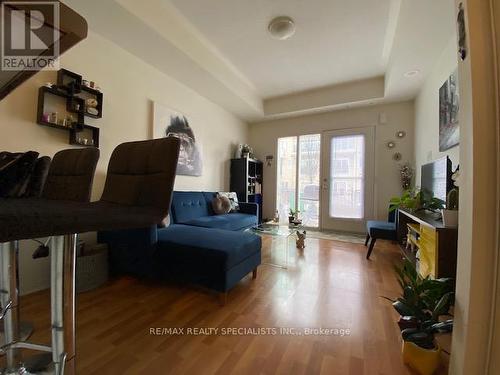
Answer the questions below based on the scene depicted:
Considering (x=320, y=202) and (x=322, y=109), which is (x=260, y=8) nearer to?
(x=322, y=109)

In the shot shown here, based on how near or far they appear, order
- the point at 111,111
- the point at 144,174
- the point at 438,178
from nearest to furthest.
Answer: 1. the point at 144,174
2. the point at 438,178
3. the point at 111,111

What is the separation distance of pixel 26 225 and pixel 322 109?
4.27 m

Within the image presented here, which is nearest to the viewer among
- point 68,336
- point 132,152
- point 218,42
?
point 68,336

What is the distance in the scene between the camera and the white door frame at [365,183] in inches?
149

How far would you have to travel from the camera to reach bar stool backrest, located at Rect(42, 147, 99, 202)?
42.2 inches

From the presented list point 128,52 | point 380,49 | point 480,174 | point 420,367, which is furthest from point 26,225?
point 380,49

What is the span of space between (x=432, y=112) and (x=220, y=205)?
3073mm

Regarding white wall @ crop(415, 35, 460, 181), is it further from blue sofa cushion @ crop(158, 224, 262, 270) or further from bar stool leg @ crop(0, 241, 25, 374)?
bar stool leg @ crop(0, 241, 25, 374)

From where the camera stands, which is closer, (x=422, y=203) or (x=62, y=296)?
(x=62, y=296)

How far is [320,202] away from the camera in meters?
4.20

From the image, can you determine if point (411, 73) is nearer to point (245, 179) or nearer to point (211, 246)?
point (245, 179)

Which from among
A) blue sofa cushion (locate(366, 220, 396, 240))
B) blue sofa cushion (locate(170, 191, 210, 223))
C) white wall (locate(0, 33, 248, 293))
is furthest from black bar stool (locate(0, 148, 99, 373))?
blue sofa cushion (locate(366, 220, 396, 240))

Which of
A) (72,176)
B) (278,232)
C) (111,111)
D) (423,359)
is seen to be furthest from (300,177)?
(72,176)

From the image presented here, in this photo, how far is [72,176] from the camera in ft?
3.70
